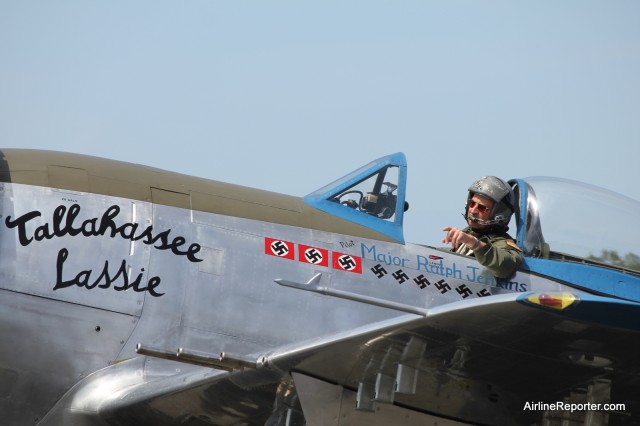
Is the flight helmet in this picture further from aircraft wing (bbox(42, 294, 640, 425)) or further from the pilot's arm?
aircraft wing (bbox(42, 294, 640, 425))

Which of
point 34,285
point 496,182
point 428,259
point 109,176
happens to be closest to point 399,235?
point 428,259

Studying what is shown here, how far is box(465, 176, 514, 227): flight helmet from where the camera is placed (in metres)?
8.09

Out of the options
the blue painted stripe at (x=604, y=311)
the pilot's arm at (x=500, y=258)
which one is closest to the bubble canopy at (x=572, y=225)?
the pilot's arm at (x=500, y=258)

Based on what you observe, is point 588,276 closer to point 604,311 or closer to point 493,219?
point 493,219

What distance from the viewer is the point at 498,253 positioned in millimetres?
7863

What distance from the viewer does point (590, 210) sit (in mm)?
8305

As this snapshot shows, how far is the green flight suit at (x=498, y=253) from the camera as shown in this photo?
7.82m

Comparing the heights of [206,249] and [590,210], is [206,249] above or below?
below

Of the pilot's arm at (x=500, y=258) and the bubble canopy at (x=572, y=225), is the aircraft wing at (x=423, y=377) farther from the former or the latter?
the bubble canopy at (x=572, y=225)

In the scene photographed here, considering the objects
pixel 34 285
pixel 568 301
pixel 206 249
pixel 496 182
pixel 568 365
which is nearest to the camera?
pixel 568 301

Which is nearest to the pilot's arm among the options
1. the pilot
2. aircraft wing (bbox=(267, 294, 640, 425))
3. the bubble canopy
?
the pilot

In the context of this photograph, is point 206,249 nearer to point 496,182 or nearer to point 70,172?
point 70,172

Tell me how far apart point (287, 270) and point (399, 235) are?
944 mm

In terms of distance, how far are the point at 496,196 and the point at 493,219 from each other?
0.18 metres
